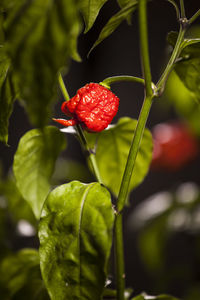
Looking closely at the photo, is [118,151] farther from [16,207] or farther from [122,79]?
[16,207]

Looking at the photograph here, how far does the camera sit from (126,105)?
223 cm

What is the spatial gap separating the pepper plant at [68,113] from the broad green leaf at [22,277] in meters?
0.12

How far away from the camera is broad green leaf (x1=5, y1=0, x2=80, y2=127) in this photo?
0.26 metres

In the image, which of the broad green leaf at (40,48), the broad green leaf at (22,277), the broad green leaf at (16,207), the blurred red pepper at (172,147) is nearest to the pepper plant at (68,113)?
the broad green leaf at (40,48)

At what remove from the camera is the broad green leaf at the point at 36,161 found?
1.70 ft

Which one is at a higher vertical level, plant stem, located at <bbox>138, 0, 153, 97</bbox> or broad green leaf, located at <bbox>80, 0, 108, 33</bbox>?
broad green leaf, located at <bbox>80, 0, 108, 33</bbox>

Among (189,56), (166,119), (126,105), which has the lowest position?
(166,119)

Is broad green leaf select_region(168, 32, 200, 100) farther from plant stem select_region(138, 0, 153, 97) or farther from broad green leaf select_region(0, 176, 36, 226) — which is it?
broad green leaf select_region(0, 176, 36, 226)

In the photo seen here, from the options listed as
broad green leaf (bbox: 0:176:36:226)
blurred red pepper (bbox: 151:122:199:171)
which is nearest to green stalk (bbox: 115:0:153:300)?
broad green leaf (bbox: 0:176:36:226)

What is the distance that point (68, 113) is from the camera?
0.45 metres

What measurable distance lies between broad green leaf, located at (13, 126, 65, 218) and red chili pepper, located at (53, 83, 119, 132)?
8 cm

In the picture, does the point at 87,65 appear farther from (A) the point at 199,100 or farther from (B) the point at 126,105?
(A) the point at 199,100

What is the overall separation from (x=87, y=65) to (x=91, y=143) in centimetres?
191

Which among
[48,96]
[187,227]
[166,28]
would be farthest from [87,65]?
[48,96]
